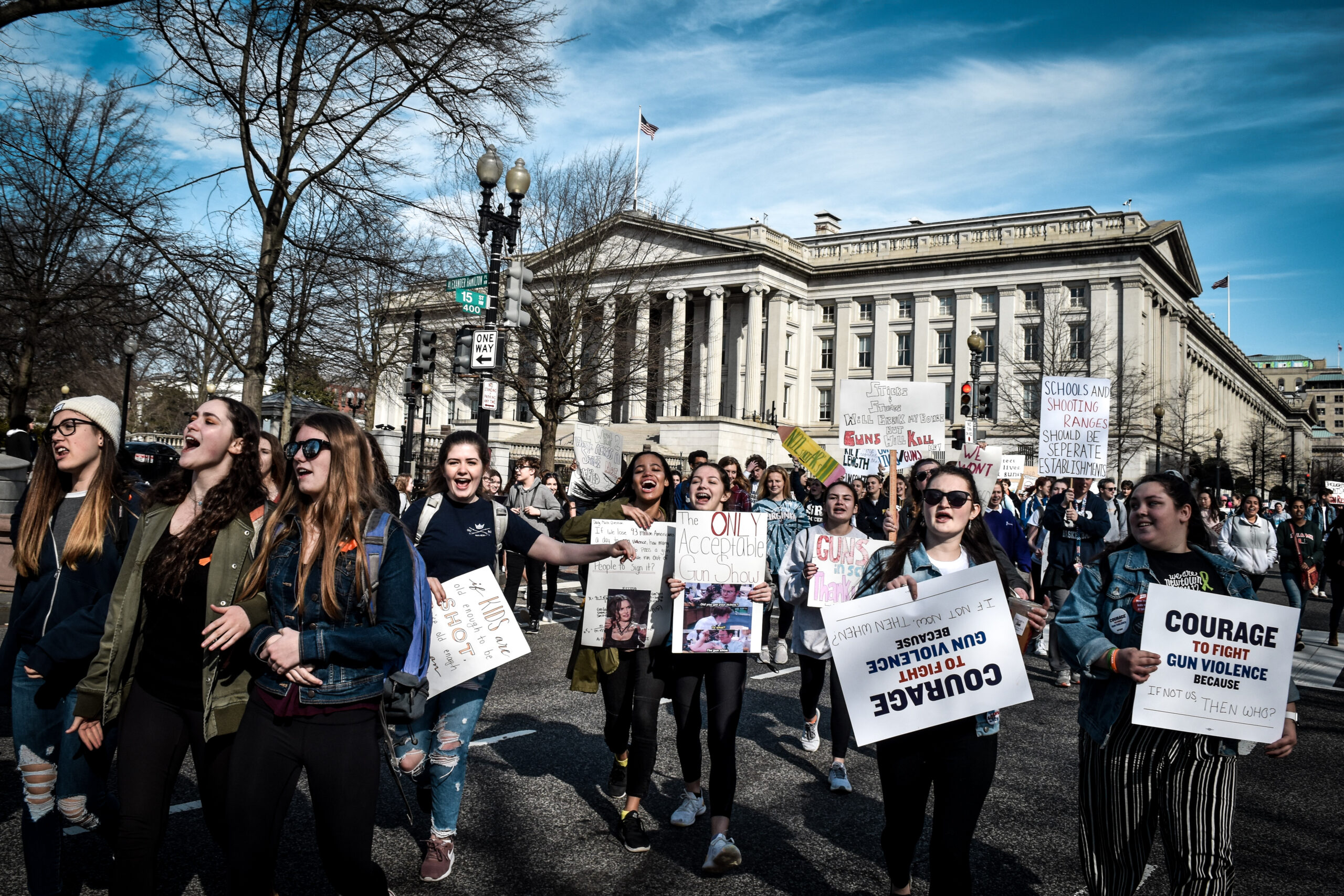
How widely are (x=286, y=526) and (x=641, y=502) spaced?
2446 mm

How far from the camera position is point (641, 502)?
5594 mm

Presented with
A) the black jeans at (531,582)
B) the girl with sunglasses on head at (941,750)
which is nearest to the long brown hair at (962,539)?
the girl with sunglasses on head at (941,750)

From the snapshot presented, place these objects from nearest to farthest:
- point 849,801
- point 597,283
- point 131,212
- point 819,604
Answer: point 849,801, point 819,604, point 131,212, point 597,283

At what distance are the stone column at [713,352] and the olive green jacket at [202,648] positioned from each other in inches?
2432

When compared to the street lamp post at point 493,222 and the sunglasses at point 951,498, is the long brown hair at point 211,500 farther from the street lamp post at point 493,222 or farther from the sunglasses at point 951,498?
the street lamp post at point 493,222

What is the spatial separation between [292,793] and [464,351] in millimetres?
11319

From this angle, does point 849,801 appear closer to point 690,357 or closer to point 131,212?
point 131,212

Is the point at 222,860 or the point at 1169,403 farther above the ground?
the point at 1169,403

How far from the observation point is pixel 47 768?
3846mm

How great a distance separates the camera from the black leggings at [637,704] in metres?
5.14

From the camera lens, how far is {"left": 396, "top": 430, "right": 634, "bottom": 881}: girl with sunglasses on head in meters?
4.66

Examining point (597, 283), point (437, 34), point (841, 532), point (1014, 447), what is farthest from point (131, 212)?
point (1014, 447)

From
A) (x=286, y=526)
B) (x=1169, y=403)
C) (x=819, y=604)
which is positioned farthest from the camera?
(x=1169, y=403)

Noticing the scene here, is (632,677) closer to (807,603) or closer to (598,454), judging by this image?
(807,603)
